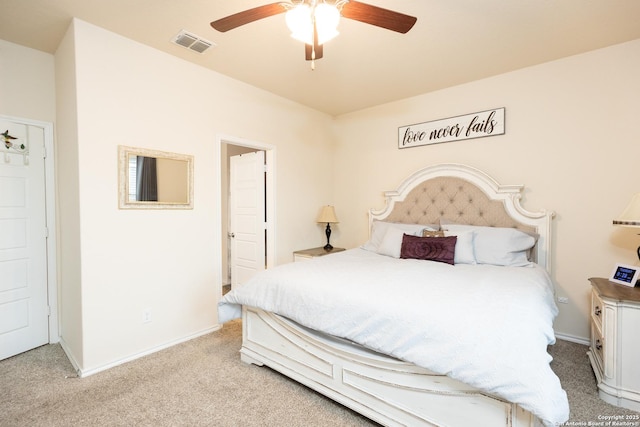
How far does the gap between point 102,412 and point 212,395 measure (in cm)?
63

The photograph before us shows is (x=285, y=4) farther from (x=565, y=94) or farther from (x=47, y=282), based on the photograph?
(x=47, y=282)

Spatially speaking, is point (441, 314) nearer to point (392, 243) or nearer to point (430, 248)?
point (430, 248)

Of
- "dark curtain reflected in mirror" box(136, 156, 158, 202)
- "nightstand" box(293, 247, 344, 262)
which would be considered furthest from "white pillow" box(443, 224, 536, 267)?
"dark curtain reflected in mirror" box(136, 156, 158, 202)

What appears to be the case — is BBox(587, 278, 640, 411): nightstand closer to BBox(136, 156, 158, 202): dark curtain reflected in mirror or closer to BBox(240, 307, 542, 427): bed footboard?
BBox(240, 307, 542, 427): bed footboard

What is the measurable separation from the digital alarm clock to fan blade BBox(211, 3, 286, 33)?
9.12 ft

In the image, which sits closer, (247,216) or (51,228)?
(51,228)

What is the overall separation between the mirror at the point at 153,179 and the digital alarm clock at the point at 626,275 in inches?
135

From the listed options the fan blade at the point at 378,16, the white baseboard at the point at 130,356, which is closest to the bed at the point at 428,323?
the white baseboard at the point at 130,356

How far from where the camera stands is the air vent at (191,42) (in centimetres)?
241

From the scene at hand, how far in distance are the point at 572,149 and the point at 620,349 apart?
67.1 inches

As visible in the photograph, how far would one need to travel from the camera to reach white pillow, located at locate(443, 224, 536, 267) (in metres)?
2.62

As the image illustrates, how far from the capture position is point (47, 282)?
107 inches

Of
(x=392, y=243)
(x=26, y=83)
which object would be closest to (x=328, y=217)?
(x=392, y=243)

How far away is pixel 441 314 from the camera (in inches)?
59.1
